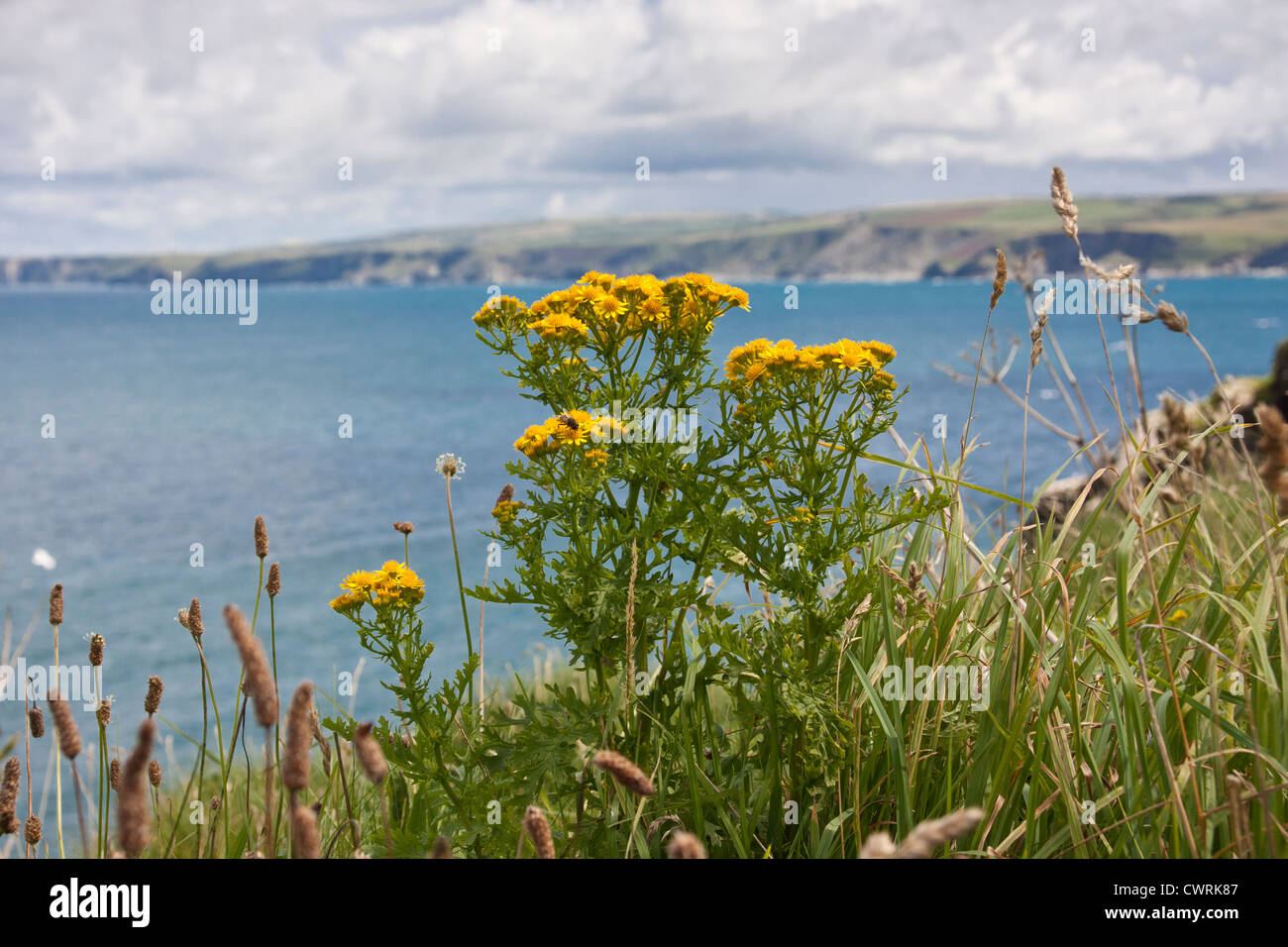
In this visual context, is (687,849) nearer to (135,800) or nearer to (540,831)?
(540,831)

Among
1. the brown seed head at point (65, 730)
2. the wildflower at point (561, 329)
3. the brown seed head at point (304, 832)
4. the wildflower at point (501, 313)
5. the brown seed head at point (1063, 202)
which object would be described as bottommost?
the brown seed head at point (304, 832)

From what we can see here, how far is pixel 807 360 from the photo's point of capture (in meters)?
2.64

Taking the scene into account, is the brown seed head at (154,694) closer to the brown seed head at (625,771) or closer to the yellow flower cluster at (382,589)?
the yellow flower cluster at (382,589)

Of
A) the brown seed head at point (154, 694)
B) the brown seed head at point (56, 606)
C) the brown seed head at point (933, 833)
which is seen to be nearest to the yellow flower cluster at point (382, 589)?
the brown seed head at point (154, 694)

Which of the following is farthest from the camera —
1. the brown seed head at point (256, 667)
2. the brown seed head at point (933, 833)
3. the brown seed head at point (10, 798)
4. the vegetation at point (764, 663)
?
the vegetation at point (764, 663)

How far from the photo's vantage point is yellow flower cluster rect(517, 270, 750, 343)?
2801 millimetres

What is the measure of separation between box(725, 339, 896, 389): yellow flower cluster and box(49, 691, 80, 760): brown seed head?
1860mm

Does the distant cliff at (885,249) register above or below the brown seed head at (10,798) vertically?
above

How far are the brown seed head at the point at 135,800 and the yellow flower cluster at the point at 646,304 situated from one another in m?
1.83

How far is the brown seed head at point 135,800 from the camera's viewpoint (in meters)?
1.09

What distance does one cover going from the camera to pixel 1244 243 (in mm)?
123500
